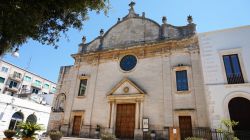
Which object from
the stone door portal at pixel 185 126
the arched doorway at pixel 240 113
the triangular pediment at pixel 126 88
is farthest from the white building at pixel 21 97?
the arched doorway at pixel 240 113

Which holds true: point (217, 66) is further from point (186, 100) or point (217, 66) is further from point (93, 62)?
point (93, 62)

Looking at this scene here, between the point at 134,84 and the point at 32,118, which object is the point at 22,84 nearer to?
the point at 32,118

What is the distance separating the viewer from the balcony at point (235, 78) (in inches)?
451

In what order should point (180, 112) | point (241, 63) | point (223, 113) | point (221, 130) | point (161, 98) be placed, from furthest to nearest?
point (161, 98)
point (180, 112)
point (241, 63)
point (223, 113)
point (221, 130)

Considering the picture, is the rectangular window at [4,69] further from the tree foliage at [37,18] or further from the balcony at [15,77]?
the tree foliage at [37,18]

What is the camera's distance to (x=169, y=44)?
1578cm

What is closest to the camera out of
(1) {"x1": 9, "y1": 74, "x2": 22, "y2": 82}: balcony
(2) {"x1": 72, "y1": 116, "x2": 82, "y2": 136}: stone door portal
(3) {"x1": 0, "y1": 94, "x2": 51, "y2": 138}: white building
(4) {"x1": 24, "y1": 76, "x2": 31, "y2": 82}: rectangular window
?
(2) {"x1": 72, "y1": 116, "x2": 82, "y2": 136}: stone door portal

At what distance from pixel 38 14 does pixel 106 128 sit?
11010 millimetres

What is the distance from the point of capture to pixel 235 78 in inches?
458

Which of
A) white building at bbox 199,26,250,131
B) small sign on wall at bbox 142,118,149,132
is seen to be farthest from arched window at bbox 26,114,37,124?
white building at bbox 199,26,250,131

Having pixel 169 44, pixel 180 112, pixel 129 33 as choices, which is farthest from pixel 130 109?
pixel 129 33

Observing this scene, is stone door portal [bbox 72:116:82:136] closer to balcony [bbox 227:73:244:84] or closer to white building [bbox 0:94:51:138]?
white building [bbox 0:94:51:138]

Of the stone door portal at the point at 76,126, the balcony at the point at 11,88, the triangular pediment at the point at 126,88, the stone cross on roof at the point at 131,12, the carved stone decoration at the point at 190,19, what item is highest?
the stone cross on roof at the point at 131,12

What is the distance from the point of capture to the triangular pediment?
1529cm
